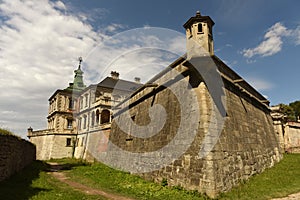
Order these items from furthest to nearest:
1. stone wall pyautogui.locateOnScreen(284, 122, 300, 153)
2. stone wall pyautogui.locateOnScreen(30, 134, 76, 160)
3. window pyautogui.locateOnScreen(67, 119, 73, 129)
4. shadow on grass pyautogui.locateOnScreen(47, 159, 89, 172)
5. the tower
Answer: window pyautogui.locateOnScreen(67, 119, 73, 129) → stone wall pyautogui.locateOnScreen(30, 134, 76, 160) → stone wall pyautogui.locateOnScreen(284, 122, 300, 153) → shadow on grass pyautogui.locateOnScreen(47, 159, 89, 172) → the tower

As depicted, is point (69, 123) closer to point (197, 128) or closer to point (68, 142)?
point (68, 142)

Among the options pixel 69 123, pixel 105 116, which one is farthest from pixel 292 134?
pixel 69 123

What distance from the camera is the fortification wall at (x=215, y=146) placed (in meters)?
7.28

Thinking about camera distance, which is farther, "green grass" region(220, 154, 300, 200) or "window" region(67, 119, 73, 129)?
"window" region(67, 119, 73, 129)

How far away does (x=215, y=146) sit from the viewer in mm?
7414

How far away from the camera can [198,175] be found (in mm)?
7293

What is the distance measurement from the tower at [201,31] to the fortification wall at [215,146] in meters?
1.54

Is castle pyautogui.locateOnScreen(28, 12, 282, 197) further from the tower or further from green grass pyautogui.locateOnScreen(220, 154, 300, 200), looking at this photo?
green grass pyautogui.locateOnScreen(220, 154, 300, 200)

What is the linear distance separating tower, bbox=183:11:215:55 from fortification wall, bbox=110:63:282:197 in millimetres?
1542

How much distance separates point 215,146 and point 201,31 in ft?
16.2

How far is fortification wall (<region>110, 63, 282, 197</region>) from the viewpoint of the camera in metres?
7.28

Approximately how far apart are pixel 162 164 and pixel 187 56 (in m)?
5.15

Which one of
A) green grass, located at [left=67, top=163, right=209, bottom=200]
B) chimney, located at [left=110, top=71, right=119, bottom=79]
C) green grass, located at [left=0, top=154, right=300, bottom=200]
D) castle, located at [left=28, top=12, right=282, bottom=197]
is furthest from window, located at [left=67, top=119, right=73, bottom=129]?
green grass, located at [left=0, top=154, right=300, bottom=200]

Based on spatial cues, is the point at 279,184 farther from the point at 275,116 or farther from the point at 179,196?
the point at 275,116
